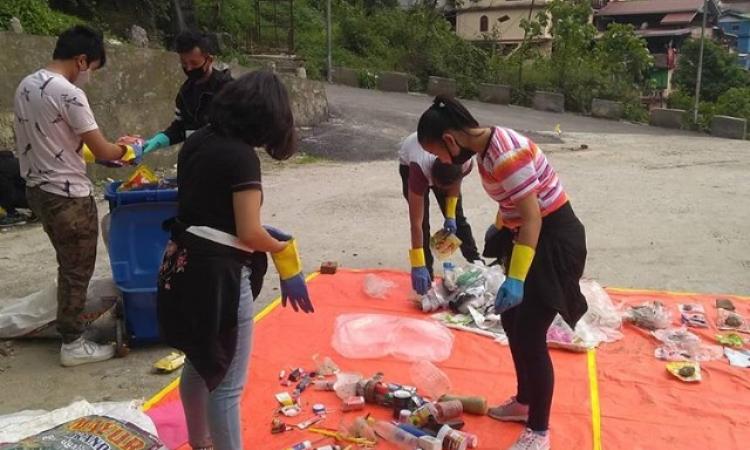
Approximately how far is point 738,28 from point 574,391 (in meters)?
37.1

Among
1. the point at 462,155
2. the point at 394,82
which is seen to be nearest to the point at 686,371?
the point at 462,155

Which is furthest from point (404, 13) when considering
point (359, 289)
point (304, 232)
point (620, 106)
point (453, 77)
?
point (359, 289)

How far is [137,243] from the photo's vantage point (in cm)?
325

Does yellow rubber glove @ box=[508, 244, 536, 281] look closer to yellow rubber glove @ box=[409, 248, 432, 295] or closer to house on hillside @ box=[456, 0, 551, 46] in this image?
yellow rubber glove @ box=[409, 248, 432, 295]

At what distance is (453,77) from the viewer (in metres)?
17.1

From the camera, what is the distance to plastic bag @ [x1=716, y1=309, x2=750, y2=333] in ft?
11.7

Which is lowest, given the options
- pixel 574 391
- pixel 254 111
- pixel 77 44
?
pixel 574 391

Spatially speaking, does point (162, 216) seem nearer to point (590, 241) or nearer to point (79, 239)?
point (79, 239)

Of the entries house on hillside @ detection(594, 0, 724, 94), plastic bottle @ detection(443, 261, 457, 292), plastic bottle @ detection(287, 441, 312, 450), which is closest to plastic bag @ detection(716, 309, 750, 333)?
plastic bottle @ detection(443, 261, 457, 292)

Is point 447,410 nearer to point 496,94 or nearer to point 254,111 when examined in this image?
point 254,111

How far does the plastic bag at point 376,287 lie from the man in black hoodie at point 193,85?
141 centimetres

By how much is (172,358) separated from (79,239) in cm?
73

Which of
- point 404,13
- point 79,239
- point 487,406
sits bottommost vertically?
point 487,406

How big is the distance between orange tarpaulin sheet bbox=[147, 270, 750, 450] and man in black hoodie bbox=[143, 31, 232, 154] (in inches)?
45.4
